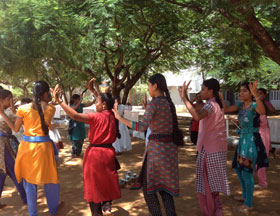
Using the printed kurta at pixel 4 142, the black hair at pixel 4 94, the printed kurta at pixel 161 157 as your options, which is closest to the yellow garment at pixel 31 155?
the printed kurta at pixel 4 142

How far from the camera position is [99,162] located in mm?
3322

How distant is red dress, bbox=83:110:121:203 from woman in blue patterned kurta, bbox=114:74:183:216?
13.8 inches

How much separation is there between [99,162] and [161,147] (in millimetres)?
811

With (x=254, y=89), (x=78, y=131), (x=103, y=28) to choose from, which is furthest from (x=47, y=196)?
(x=103, y=28)

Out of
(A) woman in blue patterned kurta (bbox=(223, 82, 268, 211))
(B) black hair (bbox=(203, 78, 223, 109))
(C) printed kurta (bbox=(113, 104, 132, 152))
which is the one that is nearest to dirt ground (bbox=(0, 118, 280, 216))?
(A) woman in blue patterned kurta (bbox=(223, 82, 268, 211))

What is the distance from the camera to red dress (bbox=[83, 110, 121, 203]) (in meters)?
3.30

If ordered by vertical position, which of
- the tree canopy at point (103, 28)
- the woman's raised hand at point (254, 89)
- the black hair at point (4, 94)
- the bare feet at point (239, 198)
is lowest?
the bare feet at point (239, 198)

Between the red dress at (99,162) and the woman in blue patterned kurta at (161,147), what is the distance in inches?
13.8

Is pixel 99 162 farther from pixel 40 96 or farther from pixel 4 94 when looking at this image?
pixel 4 94

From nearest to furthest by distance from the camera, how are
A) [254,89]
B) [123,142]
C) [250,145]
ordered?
[254,89]
[250,145]
[123,142]

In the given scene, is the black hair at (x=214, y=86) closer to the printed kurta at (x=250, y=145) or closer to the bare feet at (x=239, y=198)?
the printed kurta at (x=250, y=145)

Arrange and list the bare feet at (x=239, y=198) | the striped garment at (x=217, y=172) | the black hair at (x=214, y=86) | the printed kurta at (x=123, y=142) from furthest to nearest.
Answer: the printed kurta at (x=123, y=142) → the bare feet at (x=239, y=198) → the black hair at (x=214, y=86) → the striped garment at (x=217, y=172)

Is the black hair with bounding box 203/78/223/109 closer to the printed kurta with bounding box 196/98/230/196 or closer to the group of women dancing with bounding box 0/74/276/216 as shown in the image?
the group of women dancing with bounding box 0/74/276/216

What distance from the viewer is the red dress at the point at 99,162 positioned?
3301 millimetres
